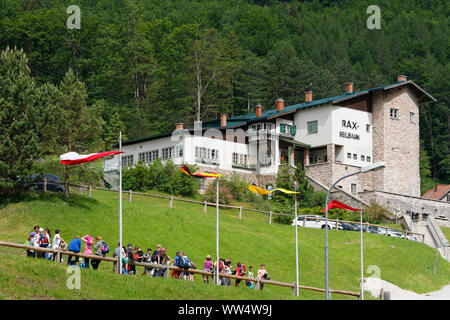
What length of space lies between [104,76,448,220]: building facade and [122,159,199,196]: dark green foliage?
13.8 ft

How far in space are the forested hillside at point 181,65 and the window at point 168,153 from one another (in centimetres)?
1529

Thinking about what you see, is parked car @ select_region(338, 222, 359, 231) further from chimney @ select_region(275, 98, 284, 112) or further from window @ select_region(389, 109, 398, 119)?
chimney @ select_region(275, 98, 284, 112)

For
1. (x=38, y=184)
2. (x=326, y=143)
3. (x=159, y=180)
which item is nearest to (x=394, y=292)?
(x=38, y=184)

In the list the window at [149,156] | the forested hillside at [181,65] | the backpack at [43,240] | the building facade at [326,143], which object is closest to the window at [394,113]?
the building facade at [326,143]

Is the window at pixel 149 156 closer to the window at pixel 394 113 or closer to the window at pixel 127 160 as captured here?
the window at pixel 127 160

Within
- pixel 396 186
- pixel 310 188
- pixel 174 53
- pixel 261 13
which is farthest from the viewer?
pixel 261 13

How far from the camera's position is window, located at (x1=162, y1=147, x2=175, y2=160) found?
68.2 meters

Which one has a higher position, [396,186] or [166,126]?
[166,126]

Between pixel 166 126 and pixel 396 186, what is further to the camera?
pixel 166 126

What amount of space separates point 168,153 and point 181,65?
114 feet

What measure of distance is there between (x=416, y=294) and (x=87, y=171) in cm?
2101
